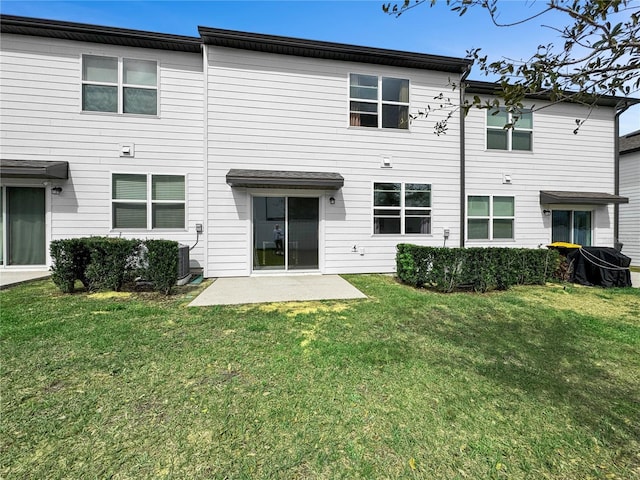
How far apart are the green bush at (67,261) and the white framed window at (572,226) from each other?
13558 mm

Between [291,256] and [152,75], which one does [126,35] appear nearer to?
[152,75]

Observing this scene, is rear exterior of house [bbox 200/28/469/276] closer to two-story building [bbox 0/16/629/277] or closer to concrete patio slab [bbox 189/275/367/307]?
two-story building [bbox 0/16/629/277]

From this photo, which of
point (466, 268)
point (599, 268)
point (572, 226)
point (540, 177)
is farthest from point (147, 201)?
point (572, 226)

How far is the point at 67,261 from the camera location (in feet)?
19.1

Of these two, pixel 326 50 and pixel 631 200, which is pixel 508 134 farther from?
pixel 631 200

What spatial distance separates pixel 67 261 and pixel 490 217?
11373 mm

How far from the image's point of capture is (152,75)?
8102 millimetres

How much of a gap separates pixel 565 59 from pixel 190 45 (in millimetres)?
8836

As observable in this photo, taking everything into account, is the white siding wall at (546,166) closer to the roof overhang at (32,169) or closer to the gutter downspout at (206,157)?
the gutter downspout at (206,157)

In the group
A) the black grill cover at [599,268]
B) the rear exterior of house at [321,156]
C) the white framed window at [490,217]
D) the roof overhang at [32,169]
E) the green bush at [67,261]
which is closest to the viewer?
the green bush at [67,261]

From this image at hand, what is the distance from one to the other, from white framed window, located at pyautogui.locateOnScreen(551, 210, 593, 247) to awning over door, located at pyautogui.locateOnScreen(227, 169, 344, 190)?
801 cm

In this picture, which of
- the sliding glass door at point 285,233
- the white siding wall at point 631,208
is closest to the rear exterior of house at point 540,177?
the white siding wall at point 631,208

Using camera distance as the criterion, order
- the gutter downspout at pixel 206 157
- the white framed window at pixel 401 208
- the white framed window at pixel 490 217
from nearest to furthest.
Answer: the gutter downspout at pixel 206 157 < the white framed window at pixel 401 208 < the white framed window at pixel 490 217

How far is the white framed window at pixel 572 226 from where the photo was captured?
33.8 feet
